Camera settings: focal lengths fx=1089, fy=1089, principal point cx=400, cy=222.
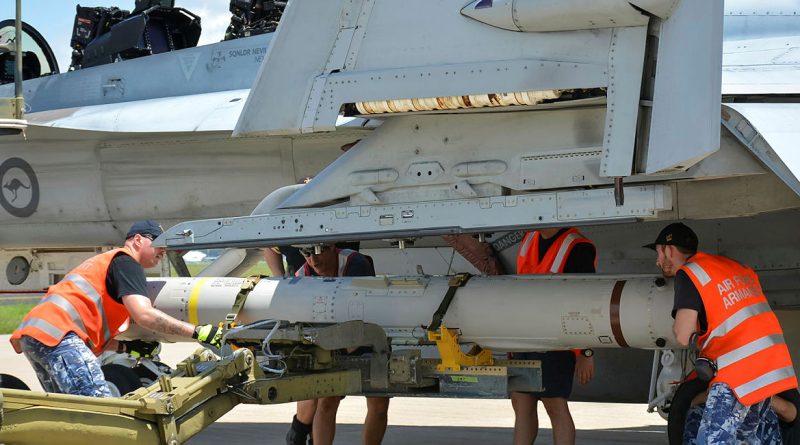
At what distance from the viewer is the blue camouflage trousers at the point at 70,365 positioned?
21.9 feet

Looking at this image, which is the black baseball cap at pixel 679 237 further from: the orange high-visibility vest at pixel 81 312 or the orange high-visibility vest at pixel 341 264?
the orange high-visibility vest at pixel 81 312

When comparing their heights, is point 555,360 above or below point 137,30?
below

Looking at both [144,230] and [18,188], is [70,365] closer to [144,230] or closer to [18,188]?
[144,230]

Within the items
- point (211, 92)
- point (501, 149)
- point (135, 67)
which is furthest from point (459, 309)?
point (135, 67)

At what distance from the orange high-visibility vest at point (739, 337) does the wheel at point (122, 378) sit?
4067 millimetres

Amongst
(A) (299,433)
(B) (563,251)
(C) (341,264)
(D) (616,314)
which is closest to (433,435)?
(A) (299,433)

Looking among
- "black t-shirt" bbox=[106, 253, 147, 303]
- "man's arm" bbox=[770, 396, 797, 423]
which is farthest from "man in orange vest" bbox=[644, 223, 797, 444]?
"black t-shirt" bbox=[106, 253, 147, 303]

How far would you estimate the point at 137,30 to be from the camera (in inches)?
452

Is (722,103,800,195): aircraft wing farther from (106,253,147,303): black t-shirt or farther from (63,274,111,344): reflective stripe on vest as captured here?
(63,274,111,344): reflective stripe on vest

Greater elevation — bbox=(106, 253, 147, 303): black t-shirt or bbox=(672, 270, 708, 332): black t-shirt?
bbox=(106, 253, 147, 303): black t-shirt

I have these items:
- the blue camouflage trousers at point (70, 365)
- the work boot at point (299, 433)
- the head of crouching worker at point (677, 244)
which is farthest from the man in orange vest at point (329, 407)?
the head of crouching worker at point (677, 244)

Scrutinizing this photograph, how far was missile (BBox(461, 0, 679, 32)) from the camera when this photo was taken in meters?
6.55

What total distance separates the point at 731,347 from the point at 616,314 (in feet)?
3.30

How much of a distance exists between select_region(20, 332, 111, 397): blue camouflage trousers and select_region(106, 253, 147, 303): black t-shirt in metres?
0.37
